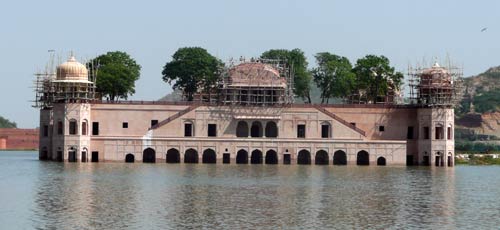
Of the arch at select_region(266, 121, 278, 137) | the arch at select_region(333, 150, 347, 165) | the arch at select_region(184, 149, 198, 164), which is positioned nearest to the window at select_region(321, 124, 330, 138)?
the arch at select_region(333, 150, 347, 165)

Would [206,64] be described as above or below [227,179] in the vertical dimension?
above

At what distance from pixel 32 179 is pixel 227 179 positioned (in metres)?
12.8

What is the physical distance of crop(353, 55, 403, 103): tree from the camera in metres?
115

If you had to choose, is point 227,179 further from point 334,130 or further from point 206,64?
point 206,64

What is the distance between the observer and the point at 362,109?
107 m

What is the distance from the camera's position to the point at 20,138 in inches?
6929

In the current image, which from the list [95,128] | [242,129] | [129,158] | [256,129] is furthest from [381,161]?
[95,128]

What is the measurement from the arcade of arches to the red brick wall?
7860 cm

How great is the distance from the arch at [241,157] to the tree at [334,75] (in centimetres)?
1965

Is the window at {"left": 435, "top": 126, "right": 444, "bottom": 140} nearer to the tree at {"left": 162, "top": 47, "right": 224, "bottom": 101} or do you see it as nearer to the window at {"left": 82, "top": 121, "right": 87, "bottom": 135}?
the tree at {"left": 162, "top": 47, "right": 224, "bottom": 101}

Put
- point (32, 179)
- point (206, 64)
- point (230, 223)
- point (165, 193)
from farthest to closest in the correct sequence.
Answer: point (206, 64) < point (32, 179) < point (165, 193) < point (230, 223)

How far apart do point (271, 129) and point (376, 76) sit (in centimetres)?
1653

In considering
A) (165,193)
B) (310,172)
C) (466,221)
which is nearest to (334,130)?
(310,172)

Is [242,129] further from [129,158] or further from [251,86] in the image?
[129,158]
